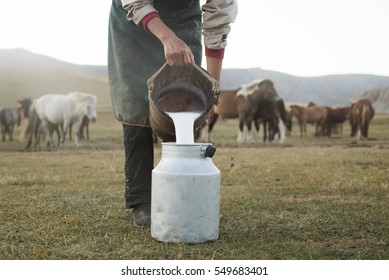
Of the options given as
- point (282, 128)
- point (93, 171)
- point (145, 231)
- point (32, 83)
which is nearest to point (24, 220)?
point (145, 231)

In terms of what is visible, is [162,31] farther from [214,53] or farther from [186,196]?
[186,196]

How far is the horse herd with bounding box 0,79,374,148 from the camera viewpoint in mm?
14977

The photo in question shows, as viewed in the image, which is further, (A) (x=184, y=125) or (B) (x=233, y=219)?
(B) (x=233, y=219)

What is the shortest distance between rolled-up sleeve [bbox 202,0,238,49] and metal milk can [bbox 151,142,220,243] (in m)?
0.81

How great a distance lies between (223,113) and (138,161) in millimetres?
15012

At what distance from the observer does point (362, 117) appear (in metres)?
17.5

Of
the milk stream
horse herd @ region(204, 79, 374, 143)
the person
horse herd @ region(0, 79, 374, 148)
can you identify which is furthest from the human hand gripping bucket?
horse herd @ region(204, 79, 374, 143)

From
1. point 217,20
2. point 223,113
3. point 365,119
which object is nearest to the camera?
point 217,20

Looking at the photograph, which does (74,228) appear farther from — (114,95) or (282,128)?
(282,128)

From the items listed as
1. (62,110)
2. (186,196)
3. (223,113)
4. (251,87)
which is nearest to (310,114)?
(251,87)

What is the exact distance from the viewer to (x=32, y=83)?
28.2 m

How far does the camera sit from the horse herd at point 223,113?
49.1 feet

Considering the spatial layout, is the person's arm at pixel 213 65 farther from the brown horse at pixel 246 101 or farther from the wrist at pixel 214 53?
the brown horse at pixel 246 101

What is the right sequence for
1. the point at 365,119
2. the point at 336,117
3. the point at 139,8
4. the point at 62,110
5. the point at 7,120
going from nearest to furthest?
the point at 139,8, the point at 62,110, the point at 7,120, the point at 365,119, the point at 336,117
